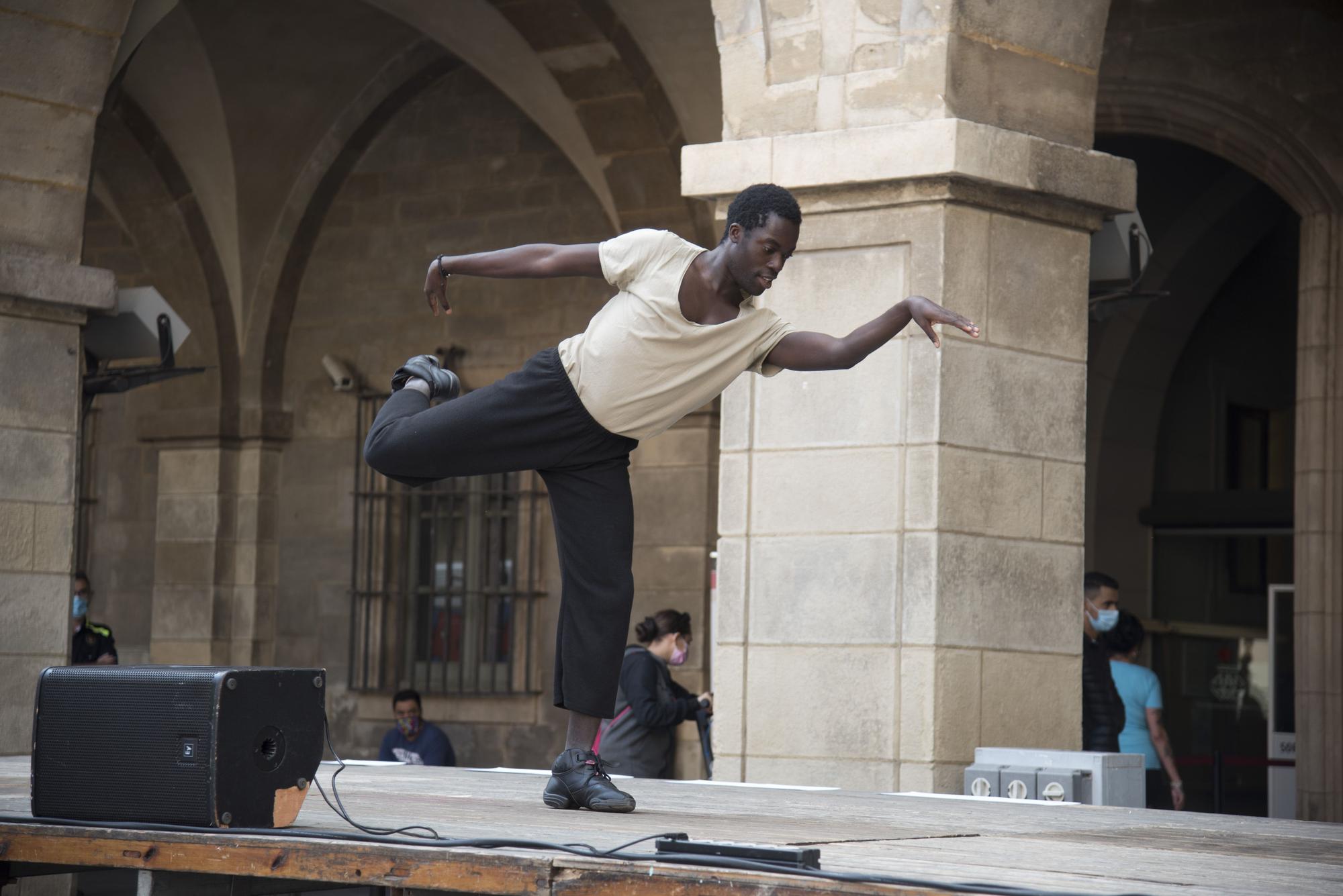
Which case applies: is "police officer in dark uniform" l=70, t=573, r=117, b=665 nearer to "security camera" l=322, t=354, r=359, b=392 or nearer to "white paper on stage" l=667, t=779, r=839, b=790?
"security camera" l=322, t=354, r=359, b=392

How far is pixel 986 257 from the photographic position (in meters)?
5.98

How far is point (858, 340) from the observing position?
4035 millimetres

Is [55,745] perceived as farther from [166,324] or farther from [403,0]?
[403,0]

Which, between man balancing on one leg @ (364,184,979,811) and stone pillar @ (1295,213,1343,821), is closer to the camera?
man balancing on one leg @ (364,184,979,811)

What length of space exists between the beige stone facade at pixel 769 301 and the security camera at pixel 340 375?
0.17 meters

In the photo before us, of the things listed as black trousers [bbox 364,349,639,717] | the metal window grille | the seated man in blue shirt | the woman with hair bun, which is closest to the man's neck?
black trousers [bbox 364,349,639,717]

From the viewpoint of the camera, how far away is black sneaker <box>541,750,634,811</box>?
4.12 m

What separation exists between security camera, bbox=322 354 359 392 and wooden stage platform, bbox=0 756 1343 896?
28.1ft

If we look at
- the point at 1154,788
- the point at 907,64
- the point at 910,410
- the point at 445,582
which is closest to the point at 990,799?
the point at 910,410

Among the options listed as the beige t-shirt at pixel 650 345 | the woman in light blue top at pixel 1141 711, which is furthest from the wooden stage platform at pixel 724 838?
the woman in light blue top at pixel 1141 711

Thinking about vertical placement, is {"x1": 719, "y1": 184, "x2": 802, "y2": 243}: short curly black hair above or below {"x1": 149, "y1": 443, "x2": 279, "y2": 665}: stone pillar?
above

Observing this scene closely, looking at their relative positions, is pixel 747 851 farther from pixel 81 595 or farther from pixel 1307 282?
pixel 81 595

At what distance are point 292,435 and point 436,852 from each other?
10803 mm

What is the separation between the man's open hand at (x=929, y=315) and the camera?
3.92 metres
